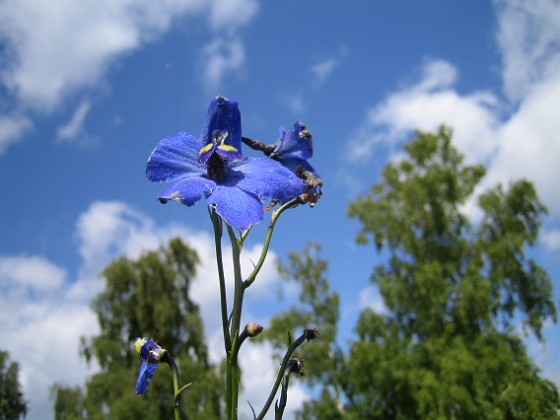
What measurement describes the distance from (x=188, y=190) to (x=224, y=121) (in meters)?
0.27

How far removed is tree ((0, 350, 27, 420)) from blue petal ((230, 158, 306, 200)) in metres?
26.5

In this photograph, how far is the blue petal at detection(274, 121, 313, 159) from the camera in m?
1.47

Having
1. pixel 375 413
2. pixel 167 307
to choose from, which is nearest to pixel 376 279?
pixel 375 413

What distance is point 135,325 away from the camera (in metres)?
19.0

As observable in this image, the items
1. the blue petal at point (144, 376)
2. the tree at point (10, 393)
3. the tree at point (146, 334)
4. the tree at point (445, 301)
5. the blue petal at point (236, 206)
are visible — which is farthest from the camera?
the tree at point (10, 393)

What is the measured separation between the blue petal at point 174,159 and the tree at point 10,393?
26381 mm

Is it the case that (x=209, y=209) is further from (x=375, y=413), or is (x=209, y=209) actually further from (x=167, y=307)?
(x=167, y=307)

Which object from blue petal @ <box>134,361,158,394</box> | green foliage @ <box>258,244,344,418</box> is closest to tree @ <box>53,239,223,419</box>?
green foliage @ <box>258,244,344,418</box>

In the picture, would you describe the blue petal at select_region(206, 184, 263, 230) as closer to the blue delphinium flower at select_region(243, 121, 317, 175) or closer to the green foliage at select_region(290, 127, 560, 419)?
the blue delphinium flower at select_region(243, 121, 317, 175)

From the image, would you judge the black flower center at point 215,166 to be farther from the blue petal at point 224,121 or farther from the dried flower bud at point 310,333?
the dried flower bud at point 310,333

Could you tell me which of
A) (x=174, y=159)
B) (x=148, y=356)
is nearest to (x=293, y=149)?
(x=174, y=159)

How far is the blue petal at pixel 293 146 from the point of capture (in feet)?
4.84

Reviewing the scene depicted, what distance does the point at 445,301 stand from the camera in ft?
44.9

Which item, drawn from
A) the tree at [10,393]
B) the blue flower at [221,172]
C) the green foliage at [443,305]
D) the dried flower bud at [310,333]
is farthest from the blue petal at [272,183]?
the tree at [10,393]
